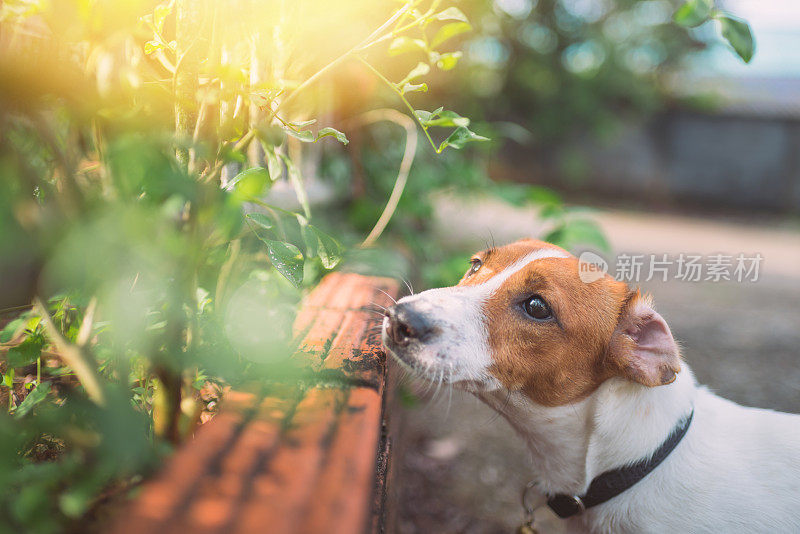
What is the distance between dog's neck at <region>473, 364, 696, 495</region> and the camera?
1.68 m

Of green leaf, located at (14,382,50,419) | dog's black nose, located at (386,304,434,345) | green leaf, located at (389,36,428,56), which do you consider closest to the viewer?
green leaf, located at (14,382,50,419)

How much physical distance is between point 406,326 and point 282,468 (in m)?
0.70

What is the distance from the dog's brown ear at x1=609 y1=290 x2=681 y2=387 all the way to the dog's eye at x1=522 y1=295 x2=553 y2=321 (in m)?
0.23

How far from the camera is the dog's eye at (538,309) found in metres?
1.76

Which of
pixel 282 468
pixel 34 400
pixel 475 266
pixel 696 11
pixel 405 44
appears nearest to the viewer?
pixel 282 468

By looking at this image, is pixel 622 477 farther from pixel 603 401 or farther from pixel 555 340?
pixel 555 340

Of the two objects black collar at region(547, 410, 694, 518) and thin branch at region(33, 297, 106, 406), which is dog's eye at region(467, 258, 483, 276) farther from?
thin branch at region(33, 297, 106, 406)

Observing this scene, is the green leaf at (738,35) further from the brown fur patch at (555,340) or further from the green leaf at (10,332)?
the green leaf at (10,332)

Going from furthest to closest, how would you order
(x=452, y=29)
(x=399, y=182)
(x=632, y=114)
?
(x=632, y=114) → (x=399, y=182) → (x=452, y=29)

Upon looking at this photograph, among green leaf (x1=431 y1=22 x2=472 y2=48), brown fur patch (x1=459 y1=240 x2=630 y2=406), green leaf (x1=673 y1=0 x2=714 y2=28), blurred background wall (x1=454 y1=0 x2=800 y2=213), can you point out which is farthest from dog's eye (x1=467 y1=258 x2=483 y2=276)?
blurred background wall (x1=454 y1=0 x2=800 y2=213)

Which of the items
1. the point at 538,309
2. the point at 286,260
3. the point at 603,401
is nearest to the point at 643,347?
the point at 603,401

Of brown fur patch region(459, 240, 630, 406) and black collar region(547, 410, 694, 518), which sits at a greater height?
brown fur patch region(459, 240, 630, 406)

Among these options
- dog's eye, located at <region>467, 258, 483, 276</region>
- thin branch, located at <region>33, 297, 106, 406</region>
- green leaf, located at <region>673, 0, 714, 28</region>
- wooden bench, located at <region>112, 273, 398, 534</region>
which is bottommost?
dog's eye, located at <region>467, 258, 483, 276</region>

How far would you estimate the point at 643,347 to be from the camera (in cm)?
168
